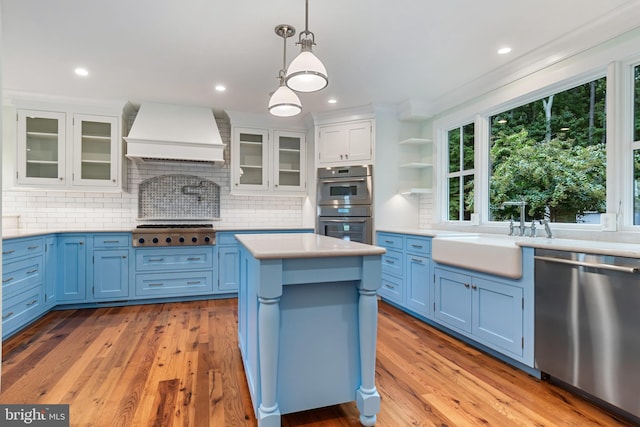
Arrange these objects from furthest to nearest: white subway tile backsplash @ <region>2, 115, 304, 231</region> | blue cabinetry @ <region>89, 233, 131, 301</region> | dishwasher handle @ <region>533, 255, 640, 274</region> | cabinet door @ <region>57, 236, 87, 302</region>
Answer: white subway tile backsplash @ <region>2, 115, 304, 231</region>
blue cabinetry @ <region>89, 233, 131, 301</region>
cabinet door @ <region>57, 236, 87, 302</region>
dishwasher handle @ <region>533, 255, 640, 274</region>

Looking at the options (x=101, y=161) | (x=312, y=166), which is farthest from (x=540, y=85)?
(x=101, y=161)

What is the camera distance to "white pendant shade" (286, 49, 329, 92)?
1.82 metres

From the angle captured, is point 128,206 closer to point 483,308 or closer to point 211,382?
point 211,382

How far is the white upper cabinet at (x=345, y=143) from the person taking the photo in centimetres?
419

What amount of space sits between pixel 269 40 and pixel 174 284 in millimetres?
2893

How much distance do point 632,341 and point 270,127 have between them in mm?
4119

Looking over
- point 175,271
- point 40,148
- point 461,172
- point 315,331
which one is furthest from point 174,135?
point 461,172

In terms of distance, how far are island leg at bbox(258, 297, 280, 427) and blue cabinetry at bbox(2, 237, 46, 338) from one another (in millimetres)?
2512

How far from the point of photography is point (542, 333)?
218 cm

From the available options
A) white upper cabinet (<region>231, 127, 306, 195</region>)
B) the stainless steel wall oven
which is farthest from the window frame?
white upper cabinet (<region>231, 127, 306, 195</region>)

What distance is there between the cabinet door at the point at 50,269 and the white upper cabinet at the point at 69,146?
0.76 meters

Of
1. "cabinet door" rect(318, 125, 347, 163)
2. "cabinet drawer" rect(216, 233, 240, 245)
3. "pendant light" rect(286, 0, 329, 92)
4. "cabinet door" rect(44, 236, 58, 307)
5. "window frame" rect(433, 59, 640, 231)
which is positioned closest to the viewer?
"pendant light" rect(286, 0, 329, 92)

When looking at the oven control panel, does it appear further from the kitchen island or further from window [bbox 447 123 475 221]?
window [bbox 447 123 475 221]

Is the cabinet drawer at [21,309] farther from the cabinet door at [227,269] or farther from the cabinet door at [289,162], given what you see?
the cabinet door at [289,162]
